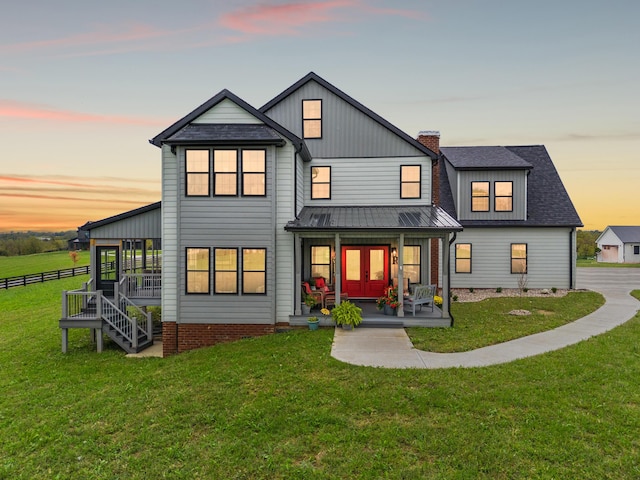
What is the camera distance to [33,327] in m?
14.8

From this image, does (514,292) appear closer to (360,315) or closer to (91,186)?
(360,315)

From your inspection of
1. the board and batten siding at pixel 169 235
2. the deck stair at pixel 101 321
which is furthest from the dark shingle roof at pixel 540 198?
the deck stair at pixel 101 321

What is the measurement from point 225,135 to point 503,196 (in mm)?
15624

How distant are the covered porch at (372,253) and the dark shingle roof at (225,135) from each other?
9.78 feet

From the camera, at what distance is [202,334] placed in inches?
415

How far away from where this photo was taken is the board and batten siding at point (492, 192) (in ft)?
58.3

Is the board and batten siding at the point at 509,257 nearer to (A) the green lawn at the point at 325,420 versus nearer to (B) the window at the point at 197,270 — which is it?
(A) the green lawn at the point at 325,420

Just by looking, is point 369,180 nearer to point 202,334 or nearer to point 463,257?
point 463,257

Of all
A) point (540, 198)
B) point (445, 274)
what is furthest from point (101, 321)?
point (540, 198)

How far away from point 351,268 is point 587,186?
4106 centimetres

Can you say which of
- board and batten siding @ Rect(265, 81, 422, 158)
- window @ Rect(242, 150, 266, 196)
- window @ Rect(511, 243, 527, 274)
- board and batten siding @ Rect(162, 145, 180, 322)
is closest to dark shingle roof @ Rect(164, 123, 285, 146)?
window @ Rect(242, 150, 266, 196)

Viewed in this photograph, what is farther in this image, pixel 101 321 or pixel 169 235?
pixel 101 321

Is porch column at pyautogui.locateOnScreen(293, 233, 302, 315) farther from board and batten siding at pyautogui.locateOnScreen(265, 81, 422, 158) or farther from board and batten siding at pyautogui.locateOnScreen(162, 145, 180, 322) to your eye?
board and batten siding at pyautogui.locateOnScreen(265, 81, 422, 158)

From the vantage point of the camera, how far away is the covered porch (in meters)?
10.8
